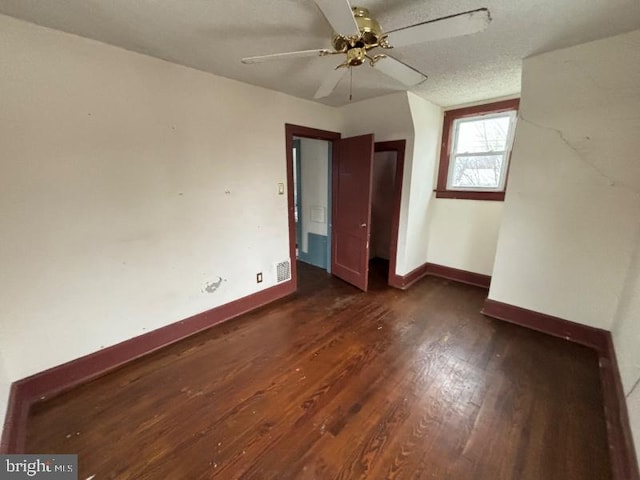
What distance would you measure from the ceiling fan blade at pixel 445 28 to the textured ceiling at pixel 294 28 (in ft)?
0.80

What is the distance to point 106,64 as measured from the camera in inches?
65.9

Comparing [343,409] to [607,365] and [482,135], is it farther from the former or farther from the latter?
[482,135]

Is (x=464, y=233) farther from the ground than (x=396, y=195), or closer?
closer

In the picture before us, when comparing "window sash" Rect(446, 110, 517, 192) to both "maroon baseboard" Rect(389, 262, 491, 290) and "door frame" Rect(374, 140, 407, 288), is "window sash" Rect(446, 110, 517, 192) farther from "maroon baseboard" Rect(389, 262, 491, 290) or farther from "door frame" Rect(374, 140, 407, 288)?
"maroon baseboard" Rect(389, 262, 491, 290)

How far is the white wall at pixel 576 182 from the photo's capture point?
1771mm

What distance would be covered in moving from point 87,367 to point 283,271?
1794 mm

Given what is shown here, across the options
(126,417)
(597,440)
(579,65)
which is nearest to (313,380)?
(126,417)

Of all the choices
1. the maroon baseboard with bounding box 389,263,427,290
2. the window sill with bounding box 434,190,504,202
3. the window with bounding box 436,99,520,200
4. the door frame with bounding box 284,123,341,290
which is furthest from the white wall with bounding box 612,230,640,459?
the door frame with bounding box 284,123,341,290

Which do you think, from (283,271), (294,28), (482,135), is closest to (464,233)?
(482,135)

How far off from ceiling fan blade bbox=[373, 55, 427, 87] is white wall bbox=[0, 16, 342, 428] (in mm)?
1383

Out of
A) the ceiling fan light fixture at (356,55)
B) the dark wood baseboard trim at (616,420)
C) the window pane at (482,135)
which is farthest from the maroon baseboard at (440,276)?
the ceiling fan light fixture at (356,55)

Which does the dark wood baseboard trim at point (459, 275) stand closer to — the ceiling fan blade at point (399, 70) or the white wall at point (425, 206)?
the white wall at point (425, 206)

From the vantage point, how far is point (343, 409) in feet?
5.14

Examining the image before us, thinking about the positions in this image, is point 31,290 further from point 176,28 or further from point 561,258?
point 561,258
